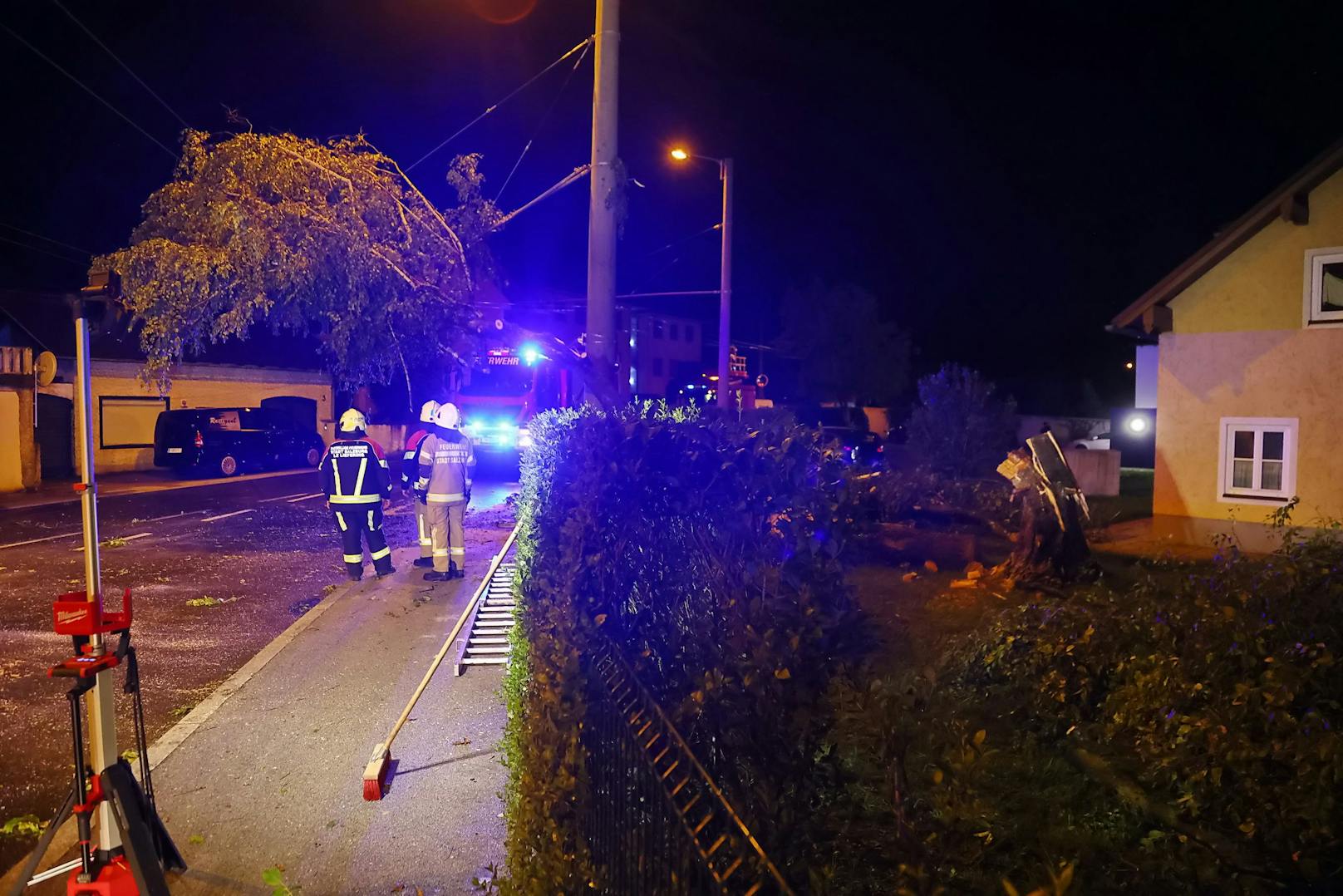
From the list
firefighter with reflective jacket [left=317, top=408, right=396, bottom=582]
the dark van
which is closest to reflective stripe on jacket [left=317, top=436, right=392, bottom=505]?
firefighter with reflective jacket [left=317, top=408, right=396, bottom=582]

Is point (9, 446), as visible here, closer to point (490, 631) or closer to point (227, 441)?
point (227, 441)

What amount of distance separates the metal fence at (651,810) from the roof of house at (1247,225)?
1498 cm

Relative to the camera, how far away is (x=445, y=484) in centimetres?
987

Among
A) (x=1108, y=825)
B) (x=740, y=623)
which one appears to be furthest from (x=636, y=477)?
(x=1108, y=825)

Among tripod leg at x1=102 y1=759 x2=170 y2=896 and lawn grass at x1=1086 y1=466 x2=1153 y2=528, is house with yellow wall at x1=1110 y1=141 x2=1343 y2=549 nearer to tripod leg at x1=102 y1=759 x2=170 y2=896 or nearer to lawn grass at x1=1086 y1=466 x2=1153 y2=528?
lawn grass at x1=1086 y1=466 x2=1153 y2=528

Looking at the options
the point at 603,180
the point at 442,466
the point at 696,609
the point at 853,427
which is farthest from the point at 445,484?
the point at 853,427

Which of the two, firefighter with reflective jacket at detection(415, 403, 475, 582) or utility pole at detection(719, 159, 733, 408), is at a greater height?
utility pole at detection(719, 159, 733, 408)

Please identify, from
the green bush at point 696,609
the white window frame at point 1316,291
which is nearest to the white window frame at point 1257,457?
the white window frame at point 1316,291

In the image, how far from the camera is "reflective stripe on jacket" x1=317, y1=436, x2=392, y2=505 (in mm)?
9758

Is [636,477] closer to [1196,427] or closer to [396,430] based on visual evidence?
[1196,427]

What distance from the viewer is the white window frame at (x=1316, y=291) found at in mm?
14398

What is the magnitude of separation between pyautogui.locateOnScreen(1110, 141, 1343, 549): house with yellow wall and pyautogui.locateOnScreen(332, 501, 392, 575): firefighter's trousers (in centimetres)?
1158

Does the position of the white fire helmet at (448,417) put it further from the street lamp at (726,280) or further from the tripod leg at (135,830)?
the street lamp at (726,280)

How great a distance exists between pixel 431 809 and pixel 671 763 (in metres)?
2.42
